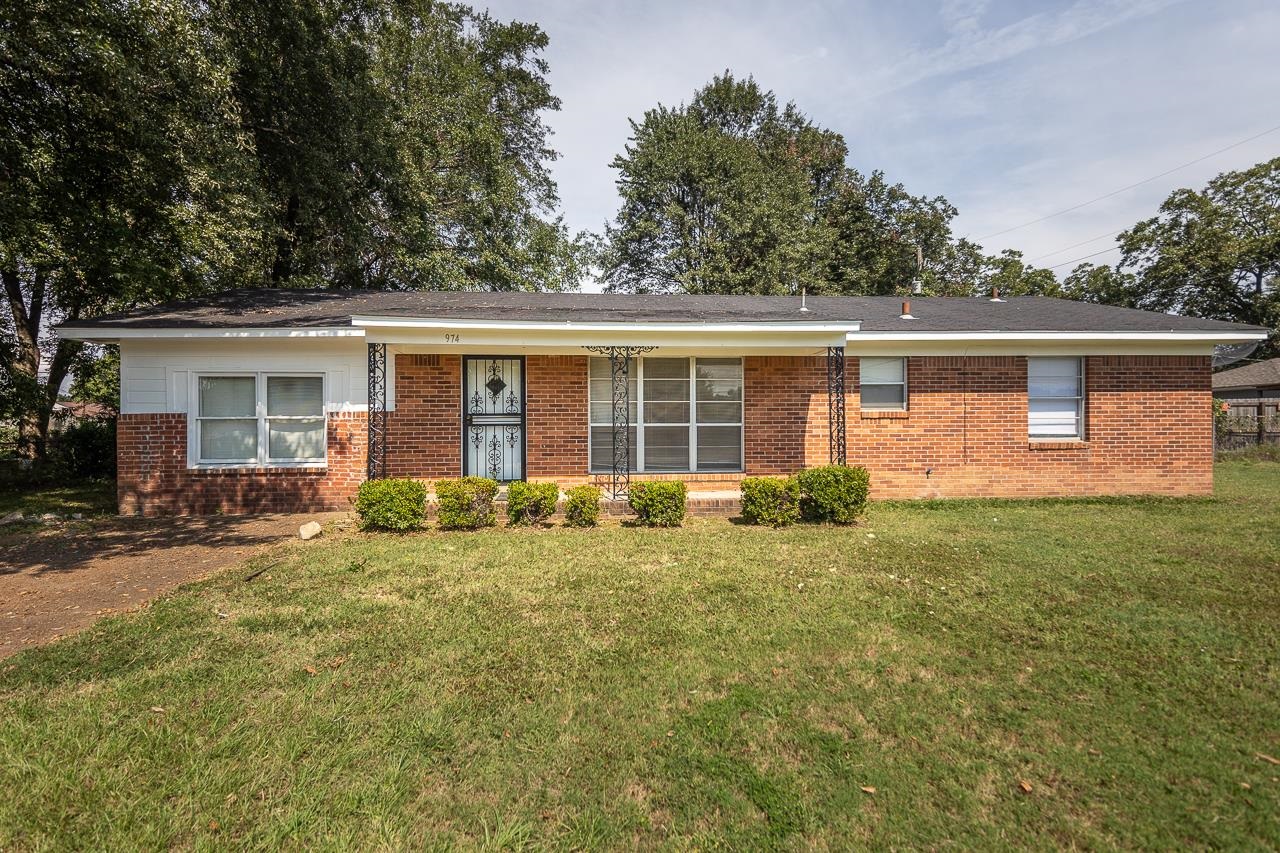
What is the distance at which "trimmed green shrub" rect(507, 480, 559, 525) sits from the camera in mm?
7871

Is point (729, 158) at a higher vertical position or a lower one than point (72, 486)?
higher

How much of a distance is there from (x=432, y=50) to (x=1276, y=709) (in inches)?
849

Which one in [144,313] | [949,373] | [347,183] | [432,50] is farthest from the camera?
[432,50]

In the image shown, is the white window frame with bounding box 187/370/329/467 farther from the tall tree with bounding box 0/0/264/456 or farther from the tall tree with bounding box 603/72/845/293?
the tall tree with bounding box 603/72/845/293

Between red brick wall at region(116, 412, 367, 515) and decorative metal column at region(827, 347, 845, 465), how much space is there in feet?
25.5

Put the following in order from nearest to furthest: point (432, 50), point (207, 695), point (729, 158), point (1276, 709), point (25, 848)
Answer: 1. point (25, 848)
2. point (1276, 709)
3. point (207, 695)
4. point (432, 50)
5. point (729, 158)

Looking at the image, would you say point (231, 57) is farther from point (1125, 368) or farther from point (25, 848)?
point (1125, 368)

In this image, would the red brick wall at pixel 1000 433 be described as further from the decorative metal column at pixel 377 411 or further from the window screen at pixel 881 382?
the decorative metal column at pixel 377 411

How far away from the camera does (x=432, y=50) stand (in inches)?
674

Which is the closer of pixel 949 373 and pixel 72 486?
pixel 949 373

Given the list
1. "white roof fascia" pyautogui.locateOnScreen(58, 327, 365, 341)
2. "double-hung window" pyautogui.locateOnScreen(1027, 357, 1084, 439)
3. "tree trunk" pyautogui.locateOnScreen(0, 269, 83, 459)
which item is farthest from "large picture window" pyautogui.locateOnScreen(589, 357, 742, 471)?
"tree trunk" pyautogui.locateOnScreen(0, 269, 83, 459)

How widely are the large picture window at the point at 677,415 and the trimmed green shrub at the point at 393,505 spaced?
332 cm

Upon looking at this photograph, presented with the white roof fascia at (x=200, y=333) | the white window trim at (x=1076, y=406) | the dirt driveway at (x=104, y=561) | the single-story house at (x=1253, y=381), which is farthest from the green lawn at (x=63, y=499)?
the single-story house at (x=1253, y=381)

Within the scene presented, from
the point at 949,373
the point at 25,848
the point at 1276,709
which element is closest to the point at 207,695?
the point at 25,848
